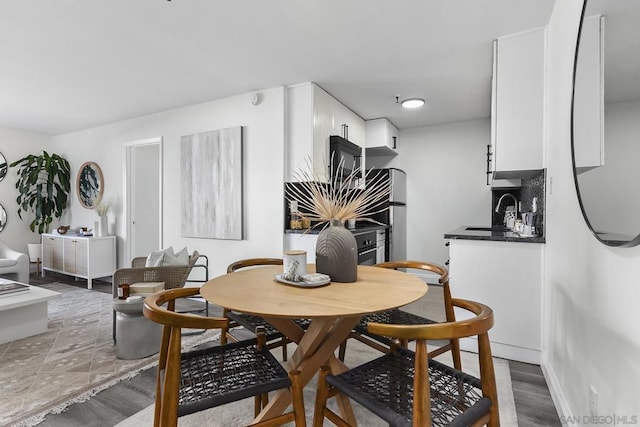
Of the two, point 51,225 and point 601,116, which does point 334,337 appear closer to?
point 601,116

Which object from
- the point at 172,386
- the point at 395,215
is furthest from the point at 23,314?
the point at 395,215

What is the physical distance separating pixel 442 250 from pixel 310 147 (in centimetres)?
283

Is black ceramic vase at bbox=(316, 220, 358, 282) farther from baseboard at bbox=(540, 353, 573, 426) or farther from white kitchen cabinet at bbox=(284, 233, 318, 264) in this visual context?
white kitchen cabinet at bbox=(284, 233, 318, 264)

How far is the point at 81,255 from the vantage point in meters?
4.65

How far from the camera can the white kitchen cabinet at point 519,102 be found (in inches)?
93.7

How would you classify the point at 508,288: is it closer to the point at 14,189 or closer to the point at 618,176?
the point at 618,176

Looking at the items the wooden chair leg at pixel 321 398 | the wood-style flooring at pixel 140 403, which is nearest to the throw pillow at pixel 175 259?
the wood-style flooring at pixel 140 403

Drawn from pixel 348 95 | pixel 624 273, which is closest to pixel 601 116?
pixel 624 273

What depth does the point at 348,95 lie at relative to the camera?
3732 mm

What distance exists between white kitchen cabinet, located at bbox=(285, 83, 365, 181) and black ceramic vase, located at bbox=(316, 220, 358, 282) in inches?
76.7

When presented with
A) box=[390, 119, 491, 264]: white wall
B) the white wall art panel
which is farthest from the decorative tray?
box=[390, 119, 491, 264]: white wall

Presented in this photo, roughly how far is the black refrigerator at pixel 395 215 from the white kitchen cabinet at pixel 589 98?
118 inches

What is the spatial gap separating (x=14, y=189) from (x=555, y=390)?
291 inches

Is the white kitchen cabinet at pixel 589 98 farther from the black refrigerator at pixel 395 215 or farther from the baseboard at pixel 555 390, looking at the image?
the black refrigerator at pixel 395 215
